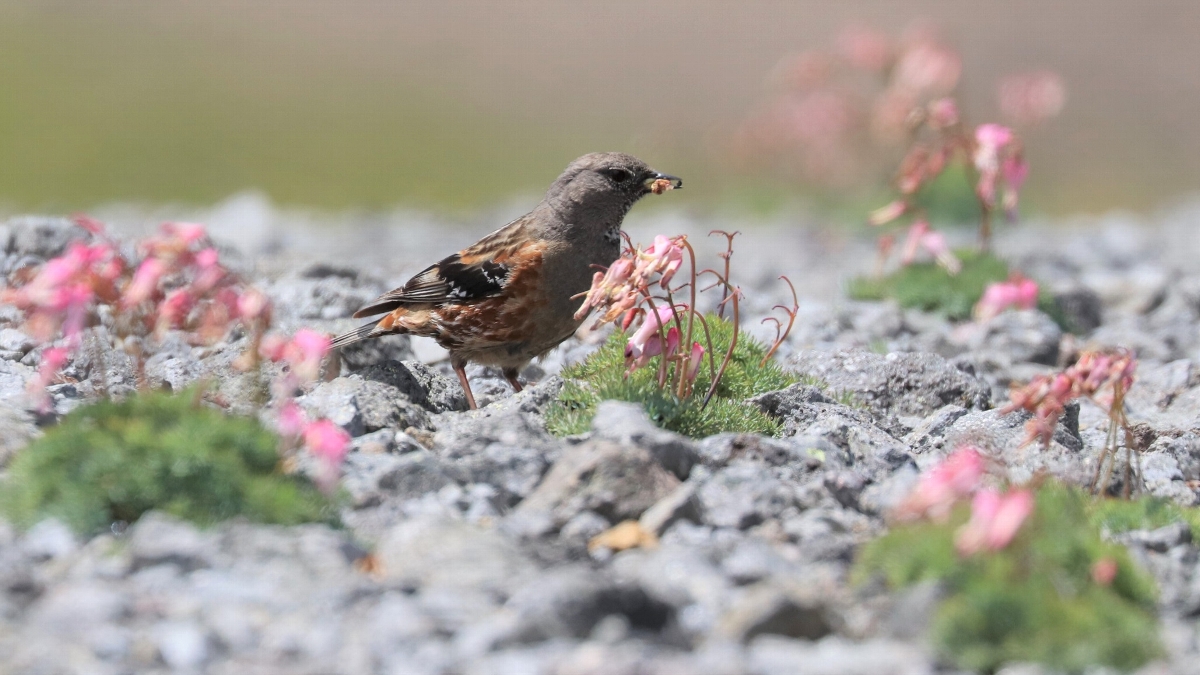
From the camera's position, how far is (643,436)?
19.3ft

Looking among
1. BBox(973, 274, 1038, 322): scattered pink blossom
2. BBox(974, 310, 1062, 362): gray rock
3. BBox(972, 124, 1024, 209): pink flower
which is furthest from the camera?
BBox(972, 124, 1024, 209): pink flower

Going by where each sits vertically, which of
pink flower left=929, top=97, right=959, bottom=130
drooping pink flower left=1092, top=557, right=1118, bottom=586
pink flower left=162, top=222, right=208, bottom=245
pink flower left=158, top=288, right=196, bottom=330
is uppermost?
pink flower left=929, top=97, right=959, bottom=130

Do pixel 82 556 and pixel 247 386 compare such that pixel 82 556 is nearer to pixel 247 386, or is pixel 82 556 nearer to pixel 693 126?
pixel 247 386

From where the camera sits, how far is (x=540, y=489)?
5707mm

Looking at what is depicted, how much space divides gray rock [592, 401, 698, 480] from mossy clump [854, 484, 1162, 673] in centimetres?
105

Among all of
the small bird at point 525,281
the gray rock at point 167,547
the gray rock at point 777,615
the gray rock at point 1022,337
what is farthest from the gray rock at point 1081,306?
the gray rock at point 167,547

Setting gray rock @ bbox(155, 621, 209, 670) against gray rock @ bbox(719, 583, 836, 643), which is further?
gray rock @ bbox(719, 583, 836, 643)

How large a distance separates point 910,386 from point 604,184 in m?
2.09

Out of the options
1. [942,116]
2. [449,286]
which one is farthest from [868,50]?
[449,286]

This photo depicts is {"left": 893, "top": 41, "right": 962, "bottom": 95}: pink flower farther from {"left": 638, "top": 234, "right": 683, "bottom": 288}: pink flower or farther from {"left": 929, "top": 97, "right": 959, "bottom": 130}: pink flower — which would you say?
{"left": 638, "top": 234, "right": 683, "bottom": 288}: pink flower

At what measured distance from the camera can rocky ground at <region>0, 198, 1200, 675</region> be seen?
4.40m

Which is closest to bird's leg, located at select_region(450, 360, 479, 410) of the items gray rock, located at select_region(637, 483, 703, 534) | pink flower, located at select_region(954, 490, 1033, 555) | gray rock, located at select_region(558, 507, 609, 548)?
gray rock, located at select_region(558, 507, 609, 548)

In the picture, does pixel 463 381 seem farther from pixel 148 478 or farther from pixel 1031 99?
pixel 1031 99

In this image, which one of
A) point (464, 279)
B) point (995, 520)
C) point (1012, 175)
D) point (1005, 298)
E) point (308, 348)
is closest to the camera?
point (995, 520)
